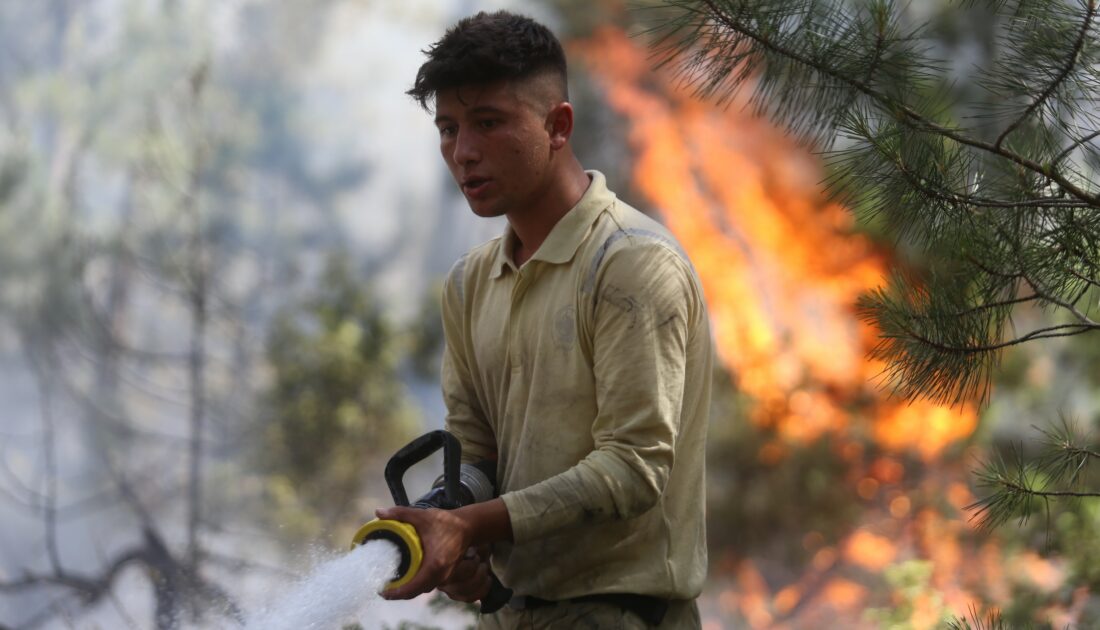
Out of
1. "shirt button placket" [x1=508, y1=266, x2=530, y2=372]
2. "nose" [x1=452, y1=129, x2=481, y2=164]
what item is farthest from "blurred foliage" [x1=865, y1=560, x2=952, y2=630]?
"nose" [x1=452, y1=129, x2=481, y2=164]

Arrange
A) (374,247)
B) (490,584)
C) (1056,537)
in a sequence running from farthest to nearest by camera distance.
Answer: (374,247) → (1056,537) → (490,584)

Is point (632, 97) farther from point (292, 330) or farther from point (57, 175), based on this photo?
point (57, 175)

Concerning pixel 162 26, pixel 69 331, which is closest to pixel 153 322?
pixel 69 331

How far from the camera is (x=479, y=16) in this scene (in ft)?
7.63

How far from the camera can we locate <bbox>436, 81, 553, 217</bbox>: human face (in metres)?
2.22

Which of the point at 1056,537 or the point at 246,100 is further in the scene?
the point at 246,100

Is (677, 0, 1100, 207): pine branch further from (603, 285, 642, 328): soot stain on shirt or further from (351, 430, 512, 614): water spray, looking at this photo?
(351, 430, 512, 614): water spray

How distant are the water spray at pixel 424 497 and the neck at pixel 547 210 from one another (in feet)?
1.35

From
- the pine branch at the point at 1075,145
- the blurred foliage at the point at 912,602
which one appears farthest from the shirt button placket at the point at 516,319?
the blurred foliage at the point at 912,602

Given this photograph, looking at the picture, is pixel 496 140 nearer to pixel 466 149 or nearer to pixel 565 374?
pixel 466 149

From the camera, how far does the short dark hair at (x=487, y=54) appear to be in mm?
2201

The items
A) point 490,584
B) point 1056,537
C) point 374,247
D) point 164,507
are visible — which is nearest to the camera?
point 490,584

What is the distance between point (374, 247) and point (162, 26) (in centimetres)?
205

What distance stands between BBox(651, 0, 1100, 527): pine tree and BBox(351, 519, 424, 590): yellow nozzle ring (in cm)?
99
